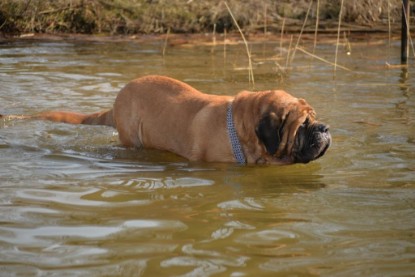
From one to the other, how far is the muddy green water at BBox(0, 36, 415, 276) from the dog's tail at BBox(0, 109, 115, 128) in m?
0.08

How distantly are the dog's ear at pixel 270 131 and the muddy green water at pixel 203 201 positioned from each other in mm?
286

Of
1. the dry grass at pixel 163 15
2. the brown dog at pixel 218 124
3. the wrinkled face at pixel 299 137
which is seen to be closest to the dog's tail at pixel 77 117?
the brown dog at pixel 218 124

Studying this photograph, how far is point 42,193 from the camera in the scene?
6.39 meters

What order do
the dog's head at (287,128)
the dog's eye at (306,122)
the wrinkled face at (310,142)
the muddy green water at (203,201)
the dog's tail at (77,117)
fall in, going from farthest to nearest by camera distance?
the dog's tail at (77,117) → the dog's eye at (306,122) → the dog's head at (287,128) → the wrinkled face at (310,142) → the muddy green water at (203,201)

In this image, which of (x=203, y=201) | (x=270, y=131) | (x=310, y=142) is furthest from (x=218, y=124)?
(x=203, y=201)

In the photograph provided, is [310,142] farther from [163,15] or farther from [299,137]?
[163,15]

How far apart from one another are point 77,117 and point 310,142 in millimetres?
3280

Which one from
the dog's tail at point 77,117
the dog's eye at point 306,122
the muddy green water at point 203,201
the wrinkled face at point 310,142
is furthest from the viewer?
the dog's tail at point 77,117

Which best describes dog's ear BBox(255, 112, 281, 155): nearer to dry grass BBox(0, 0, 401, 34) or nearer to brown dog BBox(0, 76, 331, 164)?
brown dog BBox(0, 76, 331, 164)

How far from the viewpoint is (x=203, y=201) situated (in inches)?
246

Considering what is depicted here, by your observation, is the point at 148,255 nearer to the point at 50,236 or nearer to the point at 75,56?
the point at 50,236

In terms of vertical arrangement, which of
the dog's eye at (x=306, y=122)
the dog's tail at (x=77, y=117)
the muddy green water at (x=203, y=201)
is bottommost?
the muddy green water at (x=203, y=201)

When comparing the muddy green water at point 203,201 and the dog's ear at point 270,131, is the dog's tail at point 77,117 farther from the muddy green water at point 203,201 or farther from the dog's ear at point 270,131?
the dog's ear at point 270,131

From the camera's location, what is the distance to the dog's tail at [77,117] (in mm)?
9125
